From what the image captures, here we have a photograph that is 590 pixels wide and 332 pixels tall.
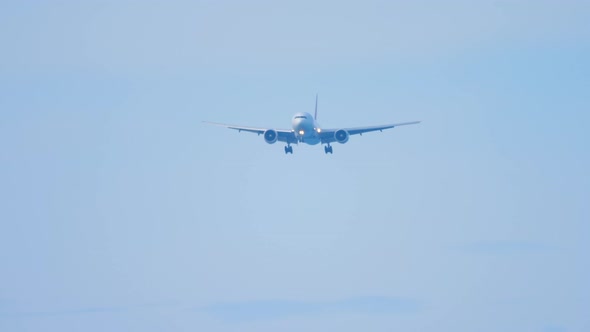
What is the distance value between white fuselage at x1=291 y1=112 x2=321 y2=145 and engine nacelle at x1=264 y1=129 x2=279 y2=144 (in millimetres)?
2410

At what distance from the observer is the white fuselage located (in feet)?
488

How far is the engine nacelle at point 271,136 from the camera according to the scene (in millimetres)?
152125

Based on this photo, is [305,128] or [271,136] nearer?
[305,128]

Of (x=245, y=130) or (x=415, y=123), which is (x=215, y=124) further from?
(x=415, y=123)

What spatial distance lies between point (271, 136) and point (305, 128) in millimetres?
4757

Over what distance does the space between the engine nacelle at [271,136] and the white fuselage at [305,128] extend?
2.41m

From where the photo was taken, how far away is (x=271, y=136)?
499 ft

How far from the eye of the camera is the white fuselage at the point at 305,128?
148875 mm

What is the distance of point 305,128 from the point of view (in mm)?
149000

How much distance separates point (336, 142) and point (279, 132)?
609 cm

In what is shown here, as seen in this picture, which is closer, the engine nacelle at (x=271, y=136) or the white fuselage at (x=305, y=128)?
the white fuselage at (x=305, y=128)

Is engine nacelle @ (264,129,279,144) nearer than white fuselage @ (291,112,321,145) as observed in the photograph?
No

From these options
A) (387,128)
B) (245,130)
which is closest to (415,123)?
(387,128)

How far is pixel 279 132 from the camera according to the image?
152000 mm
